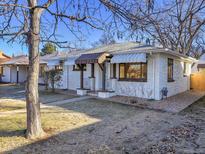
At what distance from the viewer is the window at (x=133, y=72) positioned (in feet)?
47.4

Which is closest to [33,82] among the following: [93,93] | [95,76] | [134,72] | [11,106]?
[11,106]

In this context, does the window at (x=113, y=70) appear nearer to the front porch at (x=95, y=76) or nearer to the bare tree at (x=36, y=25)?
the front porch at (x=95, y=76)

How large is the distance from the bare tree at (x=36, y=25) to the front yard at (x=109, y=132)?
77 cm

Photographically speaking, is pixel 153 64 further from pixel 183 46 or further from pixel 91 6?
pixel 183 46

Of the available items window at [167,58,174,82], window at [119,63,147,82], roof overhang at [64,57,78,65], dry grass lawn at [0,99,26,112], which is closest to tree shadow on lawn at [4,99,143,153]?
dry grass lawn at [0,99,26,112]

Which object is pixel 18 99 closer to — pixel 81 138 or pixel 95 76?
pixel 95 76

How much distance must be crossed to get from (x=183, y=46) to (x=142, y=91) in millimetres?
16193

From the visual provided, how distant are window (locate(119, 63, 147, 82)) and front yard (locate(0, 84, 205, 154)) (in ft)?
14.3

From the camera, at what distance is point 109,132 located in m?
7.21

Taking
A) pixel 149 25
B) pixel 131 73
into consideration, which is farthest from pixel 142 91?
pixel 149 25

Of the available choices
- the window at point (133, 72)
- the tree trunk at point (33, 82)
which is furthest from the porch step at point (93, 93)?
the tree trunk at point (33, 82)

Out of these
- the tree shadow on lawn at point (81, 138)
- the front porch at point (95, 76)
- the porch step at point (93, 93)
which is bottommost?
the tree shadow on lawn at point (81, 138)

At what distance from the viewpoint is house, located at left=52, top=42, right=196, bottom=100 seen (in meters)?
13.8

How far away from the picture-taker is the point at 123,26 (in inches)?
225
